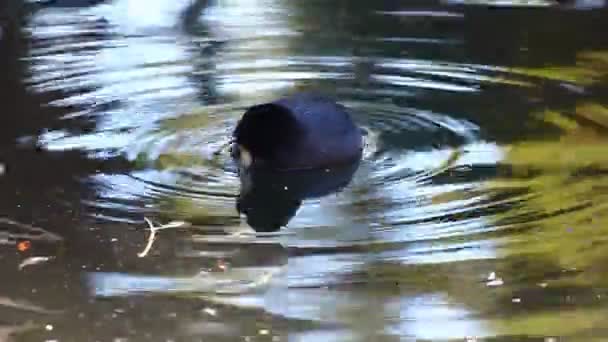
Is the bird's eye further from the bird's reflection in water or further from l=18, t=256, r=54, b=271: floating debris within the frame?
l=18, t=256, r=54, b=271: floating debris

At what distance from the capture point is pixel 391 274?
516 cm

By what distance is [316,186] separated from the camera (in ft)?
21.1

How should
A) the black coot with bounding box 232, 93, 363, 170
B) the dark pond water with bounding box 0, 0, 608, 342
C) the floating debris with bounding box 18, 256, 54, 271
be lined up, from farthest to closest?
the black coot with bounding box 232, 93, 363, 170
the floating debris with bounding box 18, 256, 54, 271
the dark pond water with bounding box 0, 0, 608, 342

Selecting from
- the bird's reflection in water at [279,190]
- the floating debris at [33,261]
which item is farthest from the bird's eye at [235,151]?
the floating debris at [33,261]

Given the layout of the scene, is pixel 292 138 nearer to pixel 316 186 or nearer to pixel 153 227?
pixel 316 186

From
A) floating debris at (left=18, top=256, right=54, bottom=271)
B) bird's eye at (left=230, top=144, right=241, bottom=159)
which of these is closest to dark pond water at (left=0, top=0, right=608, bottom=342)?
floating debris at (left=18, top=256, right=54, bottom=271)

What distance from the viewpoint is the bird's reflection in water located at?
5.94 m

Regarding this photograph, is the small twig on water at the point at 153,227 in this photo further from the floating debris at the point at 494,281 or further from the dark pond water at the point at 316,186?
the floating debris at the point at 494,281

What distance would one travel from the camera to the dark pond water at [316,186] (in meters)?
4.82

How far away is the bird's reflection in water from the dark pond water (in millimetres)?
30

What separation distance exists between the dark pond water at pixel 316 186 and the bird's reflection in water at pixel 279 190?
0.03 meters

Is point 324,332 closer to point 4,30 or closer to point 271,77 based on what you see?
point 271,77

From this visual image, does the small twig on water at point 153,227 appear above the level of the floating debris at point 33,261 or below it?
below

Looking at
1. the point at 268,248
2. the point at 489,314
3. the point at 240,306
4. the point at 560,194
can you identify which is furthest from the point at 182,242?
the point at 560,194
